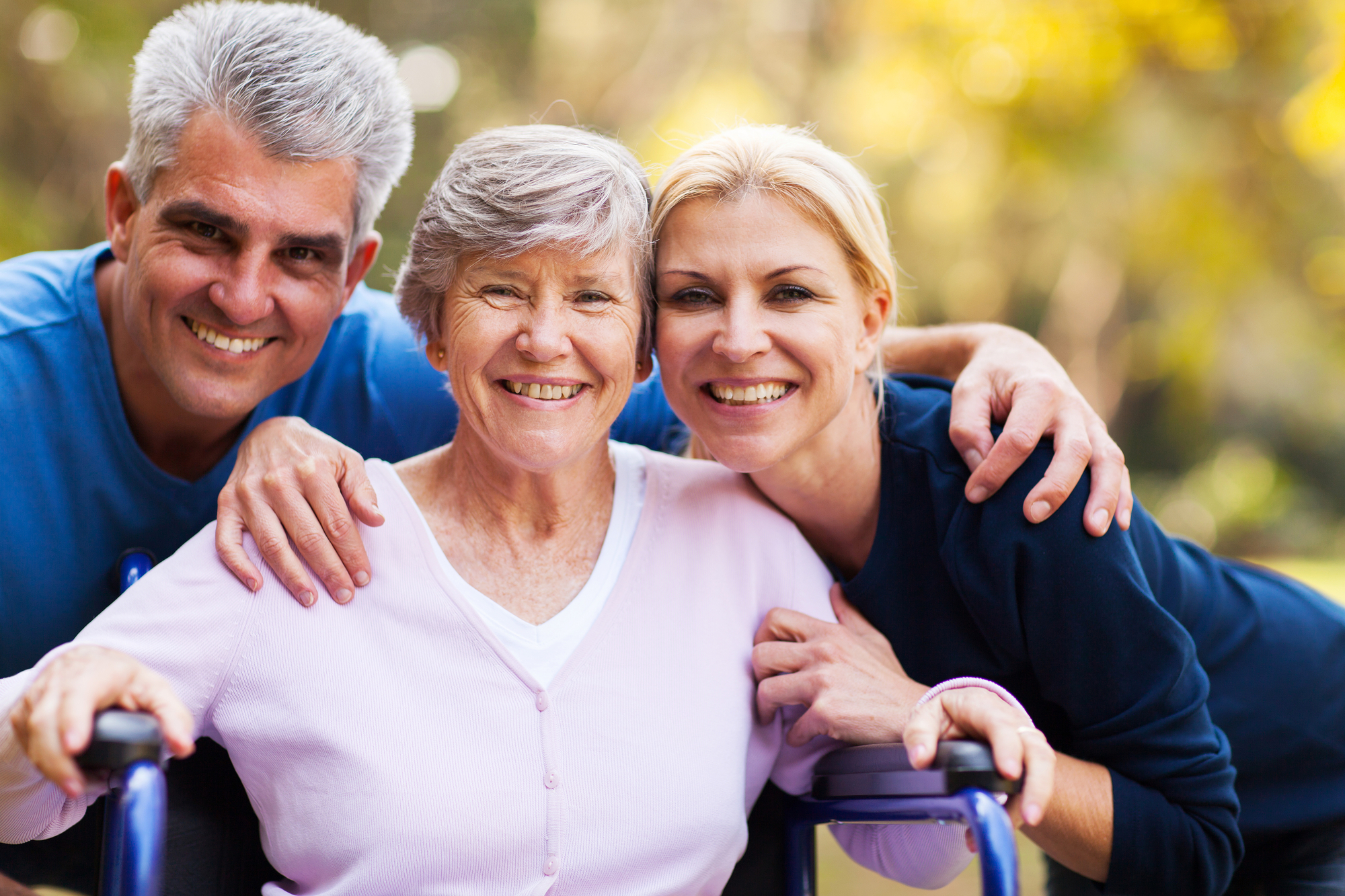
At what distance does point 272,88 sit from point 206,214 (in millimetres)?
263

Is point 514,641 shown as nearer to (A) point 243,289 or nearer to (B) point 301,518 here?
(B) point 301,518

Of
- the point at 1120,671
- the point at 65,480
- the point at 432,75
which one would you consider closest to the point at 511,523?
the point at 65,480

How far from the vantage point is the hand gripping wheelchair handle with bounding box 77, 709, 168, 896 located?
4.27 feet

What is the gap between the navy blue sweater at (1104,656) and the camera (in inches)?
71.5

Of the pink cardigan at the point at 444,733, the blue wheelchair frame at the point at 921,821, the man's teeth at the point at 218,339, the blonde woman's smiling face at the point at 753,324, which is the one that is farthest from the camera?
the man's teeth at the point at 218,339

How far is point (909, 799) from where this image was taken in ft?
5.42

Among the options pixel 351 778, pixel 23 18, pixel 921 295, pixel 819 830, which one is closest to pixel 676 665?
pixel 351 778

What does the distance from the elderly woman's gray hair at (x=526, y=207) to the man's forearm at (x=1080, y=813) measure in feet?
3.49

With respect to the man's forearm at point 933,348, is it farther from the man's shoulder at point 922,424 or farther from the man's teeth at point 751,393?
the man's teeth at point 751,393

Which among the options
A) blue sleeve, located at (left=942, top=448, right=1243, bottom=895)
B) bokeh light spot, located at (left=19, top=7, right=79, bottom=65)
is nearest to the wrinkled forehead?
blue sleeve, located at (left=942, top=448, right=1243, bottom=895)

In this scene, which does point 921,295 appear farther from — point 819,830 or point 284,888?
point 284,888

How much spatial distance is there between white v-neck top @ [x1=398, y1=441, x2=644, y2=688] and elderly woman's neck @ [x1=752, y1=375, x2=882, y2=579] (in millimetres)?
303

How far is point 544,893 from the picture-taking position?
1.72 meters

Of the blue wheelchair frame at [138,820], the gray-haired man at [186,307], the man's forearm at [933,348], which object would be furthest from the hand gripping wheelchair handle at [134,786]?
the man's forearm at [933,348]
